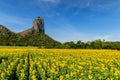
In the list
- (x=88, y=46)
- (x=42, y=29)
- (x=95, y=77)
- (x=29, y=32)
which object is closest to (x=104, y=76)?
(x=95, y=77)

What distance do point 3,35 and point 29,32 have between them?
1959cm

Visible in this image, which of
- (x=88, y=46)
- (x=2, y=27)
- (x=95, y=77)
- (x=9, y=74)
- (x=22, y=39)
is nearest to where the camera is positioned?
(x=95, y=77)

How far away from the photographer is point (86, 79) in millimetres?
12766

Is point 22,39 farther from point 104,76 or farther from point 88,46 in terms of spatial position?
point 104,76

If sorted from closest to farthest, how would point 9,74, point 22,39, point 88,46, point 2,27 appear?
point 9,74 → point 88,46 → point 22,39 → point 2,27

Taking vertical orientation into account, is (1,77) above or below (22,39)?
below

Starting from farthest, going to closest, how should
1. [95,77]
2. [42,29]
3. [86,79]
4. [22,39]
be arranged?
[42,29], [22,39], [95,77], [86,79]

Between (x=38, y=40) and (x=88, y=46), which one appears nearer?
(x=88, y=46)

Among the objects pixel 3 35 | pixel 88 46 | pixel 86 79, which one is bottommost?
pixel 86 79

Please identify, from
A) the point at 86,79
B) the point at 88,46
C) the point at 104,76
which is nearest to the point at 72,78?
the point at 86,79

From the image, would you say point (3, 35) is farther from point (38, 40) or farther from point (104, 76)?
point (104, 76)

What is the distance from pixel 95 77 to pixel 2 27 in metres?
124

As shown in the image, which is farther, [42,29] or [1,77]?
[42,29]

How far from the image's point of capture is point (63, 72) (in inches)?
628
